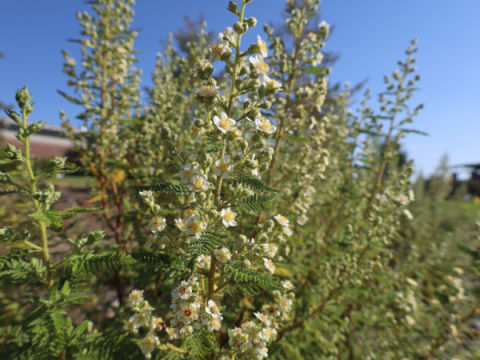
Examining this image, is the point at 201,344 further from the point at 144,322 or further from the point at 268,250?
A: the point at 268,250

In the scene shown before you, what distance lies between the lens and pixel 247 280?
1241 mm

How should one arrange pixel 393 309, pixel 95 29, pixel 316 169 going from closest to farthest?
pixel 316 169
pixel 95 29
pixel 393 309

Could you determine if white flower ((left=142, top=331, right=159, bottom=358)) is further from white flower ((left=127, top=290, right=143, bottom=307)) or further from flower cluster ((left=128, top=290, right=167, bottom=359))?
white flower ((left=127, top=290, right=143, bottom=307))

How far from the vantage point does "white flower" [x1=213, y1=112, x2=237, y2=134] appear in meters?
1.36

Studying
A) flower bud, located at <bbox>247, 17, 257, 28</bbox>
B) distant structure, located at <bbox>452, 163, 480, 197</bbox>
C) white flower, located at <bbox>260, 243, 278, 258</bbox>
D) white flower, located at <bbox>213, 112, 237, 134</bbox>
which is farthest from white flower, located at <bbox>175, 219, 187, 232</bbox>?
distant structure, located at <bbox>452, 163, 480, 197</bbox>

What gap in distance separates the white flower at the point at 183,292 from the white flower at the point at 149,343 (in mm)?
421

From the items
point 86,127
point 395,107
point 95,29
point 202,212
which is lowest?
point 202,212

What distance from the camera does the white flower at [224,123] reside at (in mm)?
1355

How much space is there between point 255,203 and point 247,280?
1.44 feet

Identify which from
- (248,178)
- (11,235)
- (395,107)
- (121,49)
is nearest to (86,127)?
(121,49)

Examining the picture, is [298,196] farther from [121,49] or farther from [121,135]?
[121,49]

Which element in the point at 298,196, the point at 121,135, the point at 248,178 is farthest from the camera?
the point at 121,135

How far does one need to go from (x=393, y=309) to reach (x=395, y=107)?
376 centimetres

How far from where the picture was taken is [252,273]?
133 cm
